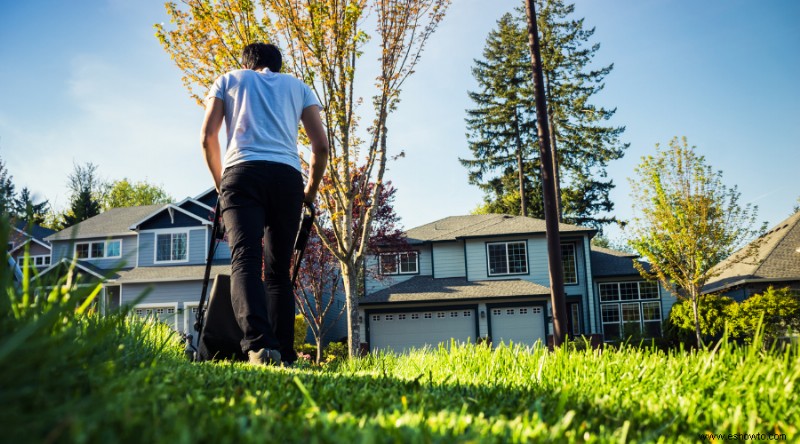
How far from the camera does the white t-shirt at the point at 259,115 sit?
3.70 metres

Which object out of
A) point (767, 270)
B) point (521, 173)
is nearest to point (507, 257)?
point (767, 270)

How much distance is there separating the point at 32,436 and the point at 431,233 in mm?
27321

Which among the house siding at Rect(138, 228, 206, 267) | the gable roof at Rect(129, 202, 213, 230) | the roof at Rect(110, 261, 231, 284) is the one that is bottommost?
the roof at Rect(110, 261, 231, 284)

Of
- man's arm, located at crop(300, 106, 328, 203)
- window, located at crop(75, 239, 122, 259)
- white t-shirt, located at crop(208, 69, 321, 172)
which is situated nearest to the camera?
white t-shirt, located at crop(208, 69, 321, 172)

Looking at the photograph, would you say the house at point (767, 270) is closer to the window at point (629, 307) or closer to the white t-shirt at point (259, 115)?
the window at point (629, 307)

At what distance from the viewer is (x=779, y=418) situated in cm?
202

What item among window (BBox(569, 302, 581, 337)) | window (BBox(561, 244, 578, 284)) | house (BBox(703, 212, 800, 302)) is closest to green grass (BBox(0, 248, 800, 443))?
house (BBox(703, 212, 800, 302))

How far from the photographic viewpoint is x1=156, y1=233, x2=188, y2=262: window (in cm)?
2778

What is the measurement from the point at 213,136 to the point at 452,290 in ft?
70.6

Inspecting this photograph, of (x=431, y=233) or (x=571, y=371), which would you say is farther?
(x=431, y=233)

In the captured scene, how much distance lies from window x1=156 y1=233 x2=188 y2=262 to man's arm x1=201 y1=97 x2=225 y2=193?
25.5 meters

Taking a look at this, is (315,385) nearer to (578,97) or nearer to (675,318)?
(675,318)

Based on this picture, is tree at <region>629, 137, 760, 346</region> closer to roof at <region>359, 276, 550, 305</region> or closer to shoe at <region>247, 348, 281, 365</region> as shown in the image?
roof at <region>359, 276, 550, 305</region>

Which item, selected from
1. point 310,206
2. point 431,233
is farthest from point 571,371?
point 431,233
